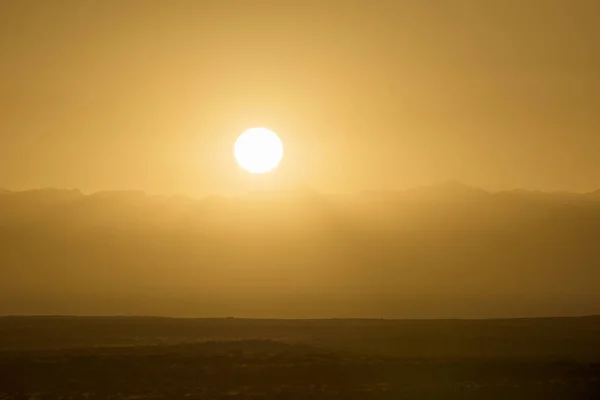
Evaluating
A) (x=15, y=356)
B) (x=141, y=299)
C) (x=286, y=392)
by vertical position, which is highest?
(x=141, y=299)

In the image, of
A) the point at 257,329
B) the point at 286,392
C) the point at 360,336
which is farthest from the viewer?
the point at 257,329

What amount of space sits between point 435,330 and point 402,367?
57.4ft

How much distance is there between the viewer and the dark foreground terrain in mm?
45875

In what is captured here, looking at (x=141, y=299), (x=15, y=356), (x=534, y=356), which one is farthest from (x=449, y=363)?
(x=141, y=299)

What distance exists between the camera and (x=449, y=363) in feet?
174

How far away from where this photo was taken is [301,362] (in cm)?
5266

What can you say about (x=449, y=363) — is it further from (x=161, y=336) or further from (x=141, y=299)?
(x=141, y=299)

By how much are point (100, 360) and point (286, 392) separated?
1442 cm

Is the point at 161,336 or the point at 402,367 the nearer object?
the point at 402,367

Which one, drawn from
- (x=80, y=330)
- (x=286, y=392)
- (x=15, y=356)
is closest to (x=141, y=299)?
(x=80, y=330)

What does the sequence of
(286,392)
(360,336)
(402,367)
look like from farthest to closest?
(360,336) < (402,367) < (286,392)

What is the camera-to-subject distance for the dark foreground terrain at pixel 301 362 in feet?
151

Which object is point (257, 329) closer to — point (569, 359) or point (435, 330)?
point (435, 330)

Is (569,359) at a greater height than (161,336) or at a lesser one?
lesser
